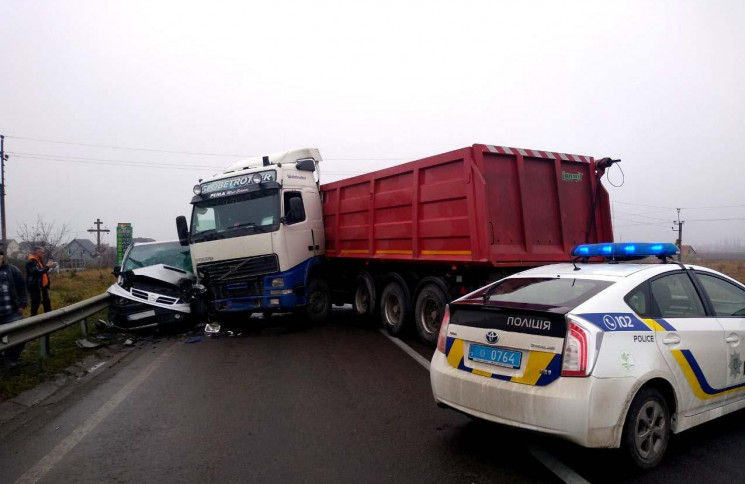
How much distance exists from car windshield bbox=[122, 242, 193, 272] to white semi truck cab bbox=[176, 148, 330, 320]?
131cm

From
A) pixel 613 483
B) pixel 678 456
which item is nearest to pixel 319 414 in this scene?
pixel 613 483

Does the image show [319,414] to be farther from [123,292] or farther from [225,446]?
[123,292]

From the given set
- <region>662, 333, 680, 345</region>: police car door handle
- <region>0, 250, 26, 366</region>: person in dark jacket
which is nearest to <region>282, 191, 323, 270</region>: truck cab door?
<region>0, 250, 26, 366</region>: person in dark jacket

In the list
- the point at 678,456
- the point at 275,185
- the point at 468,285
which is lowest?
the point at 678,456

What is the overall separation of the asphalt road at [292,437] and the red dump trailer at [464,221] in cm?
184

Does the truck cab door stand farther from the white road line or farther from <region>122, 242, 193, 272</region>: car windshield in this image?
the white road line

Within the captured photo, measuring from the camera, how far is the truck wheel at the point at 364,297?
434 inches

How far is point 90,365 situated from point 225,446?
463cm

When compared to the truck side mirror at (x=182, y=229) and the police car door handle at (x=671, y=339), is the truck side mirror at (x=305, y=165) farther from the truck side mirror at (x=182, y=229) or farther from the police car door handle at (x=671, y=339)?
the police car door handle at (x=671, y=339)

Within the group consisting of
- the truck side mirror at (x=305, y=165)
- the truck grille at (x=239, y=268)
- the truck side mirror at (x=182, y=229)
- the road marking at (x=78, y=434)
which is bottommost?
the road marking at (x=78, y=434)

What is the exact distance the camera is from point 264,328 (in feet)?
37.8

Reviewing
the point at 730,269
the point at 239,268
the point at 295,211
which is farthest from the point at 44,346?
the point at 730,269

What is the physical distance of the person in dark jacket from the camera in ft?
24.3

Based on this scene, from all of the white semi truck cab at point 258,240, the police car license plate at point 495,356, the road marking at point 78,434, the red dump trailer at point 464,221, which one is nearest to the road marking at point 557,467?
the police car license plate at point 495,356
